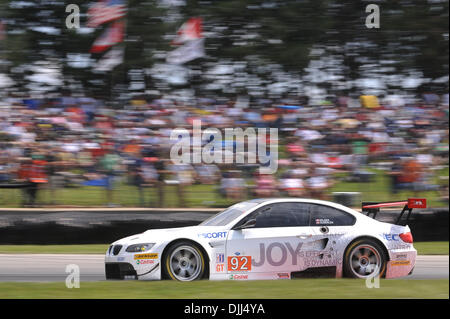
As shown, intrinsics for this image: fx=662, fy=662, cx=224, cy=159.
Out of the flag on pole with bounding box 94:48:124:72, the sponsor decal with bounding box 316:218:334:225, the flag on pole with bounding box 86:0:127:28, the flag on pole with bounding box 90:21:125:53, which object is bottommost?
the sponsor decal with bounding box 316:218:334:225

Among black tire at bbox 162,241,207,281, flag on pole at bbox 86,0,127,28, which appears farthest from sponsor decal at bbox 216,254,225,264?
flag on pole at bbox 86,0,127,28

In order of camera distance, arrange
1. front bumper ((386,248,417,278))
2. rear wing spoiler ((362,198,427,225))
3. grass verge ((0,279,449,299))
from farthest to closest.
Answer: rear wing spoiler ((362,198,427,225)) → front bumper ((386,248,417,278)) → grass verge ((0,279,449,299))

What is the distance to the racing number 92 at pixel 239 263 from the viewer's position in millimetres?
8008

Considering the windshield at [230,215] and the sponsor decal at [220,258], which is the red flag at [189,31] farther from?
the sponsor decal at [220,258]

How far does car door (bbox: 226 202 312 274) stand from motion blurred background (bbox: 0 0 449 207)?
13.8ft

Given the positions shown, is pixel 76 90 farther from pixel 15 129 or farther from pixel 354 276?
pixel 354 276

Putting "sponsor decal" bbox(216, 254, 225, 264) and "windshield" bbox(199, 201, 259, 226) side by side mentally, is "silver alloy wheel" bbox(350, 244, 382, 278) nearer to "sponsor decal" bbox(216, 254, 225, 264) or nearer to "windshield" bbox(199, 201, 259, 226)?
"windshield" bbox(199, 201, 259, 226)

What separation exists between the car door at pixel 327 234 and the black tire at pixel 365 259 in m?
0.13

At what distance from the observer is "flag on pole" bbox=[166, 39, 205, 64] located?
14.9 meters

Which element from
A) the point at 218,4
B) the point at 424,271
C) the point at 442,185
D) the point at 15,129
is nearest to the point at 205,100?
the point at 218,4

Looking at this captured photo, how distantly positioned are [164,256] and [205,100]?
745 centimetres

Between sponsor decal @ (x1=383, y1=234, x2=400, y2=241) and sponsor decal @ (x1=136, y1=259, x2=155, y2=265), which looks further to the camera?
sponsor decal @ (x1=383, y1=234, x2=400, y2=241)

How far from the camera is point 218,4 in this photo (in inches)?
612

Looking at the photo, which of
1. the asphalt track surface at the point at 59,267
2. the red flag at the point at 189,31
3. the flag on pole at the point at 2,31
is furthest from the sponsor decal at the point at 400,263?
the flag on pole at the point at 2,31
